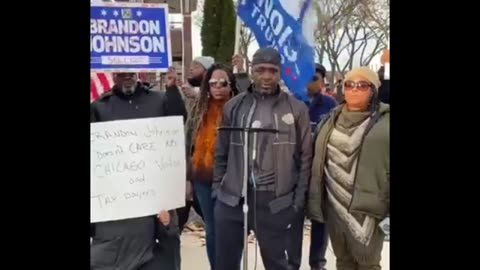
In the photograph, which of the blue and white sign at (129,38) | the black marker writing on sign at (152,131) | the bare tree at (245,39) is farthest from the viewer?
the bare tree at (245,39)

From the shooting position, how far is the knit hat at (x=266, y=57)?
8.82 ft

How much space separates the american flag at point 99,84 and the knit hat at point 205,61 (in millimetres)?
343

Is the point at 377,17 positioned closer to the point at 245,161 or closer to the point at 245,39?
the point at 245,39

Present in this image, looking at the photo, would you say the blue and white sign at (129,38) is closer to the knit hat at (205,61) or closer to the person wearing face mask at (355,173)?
the knit hat at (205,61)

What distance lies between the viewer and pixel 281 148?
268 centimetres

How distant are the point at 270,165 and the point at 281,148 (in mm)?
77

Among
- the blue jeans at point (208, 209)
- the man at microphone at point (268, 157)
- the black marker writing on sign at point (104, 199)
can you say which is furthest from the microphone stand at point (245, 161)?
the black marker writing on sign at point (104, 199)

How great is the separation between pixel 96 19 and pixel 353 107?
3.22 ft

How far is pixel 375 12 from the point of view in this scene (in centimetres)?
264

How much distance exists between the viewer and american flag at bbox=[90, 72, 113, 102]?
258 cm

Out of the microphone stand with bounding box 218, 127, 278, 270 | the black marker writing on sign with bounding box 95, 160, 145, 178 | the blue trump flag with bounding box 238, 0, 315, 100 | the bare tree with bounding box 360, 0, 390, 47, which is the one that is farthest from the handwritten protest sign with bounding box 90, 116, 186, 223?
the bare tree with bounding box 360, 0, 390, 47
